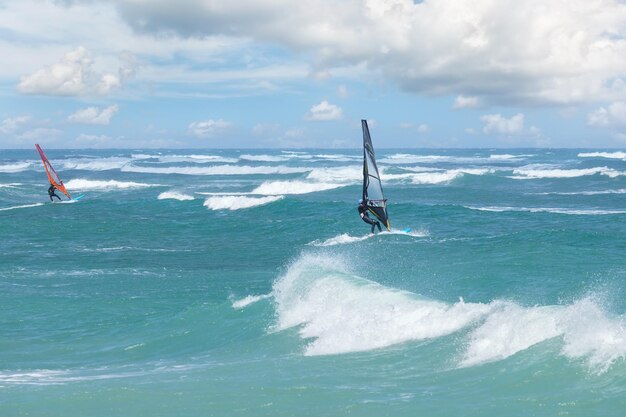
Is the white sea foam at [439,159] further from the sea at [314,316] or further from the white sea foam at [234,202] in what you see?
the sea at [314,316]

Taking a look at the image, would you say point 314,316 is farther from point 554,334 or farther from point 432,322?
point 554,334

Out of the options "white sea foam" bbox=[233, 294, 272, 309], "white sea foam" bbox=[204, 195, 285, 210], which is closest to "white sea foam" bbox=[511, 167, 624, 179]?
"white sea foam" bbox=[204, 195, 285, 210]

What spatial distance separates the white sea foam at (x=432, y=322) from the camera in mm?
9484

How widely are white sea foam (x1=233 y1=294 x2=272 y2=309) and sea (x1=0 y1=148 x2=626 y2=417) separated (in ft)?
0.22

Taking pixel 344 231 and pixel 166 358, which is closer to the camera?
pixel 166 358

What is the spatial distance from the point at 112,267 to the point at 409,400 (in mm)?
13612

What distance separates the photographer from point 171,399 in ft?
28.6

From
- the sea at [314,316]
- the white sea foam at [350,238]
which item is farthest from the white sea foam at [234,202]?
the white sea foam at [350,238]

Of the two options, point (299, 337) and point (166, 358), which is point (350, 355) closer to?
point (299, 337)

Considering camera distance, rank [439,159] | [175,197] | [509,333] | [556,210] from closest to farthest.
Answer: [509,333], [556,210], [175,197], [439,159]

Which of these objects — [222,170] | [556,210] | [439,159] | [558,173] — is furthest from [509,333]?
[439,159]

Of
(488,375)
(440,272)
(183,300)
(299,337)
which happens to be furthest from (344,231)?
(488,375)

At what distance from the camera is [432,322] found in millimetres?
11609

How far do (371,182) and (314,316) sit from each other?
29.1ft
